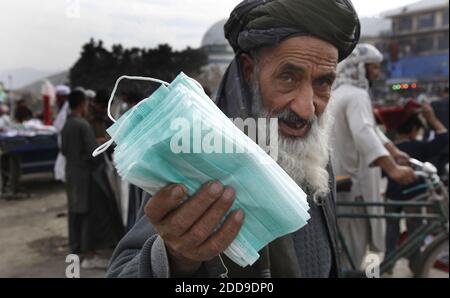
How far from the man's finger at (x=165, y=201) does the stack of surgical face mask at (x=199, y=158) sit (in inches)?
0.4

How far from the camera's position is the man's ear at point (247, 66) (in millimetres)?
946

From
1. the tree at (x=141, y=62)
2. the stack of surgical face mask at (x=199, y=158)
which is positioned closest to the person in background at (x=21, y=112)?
the tree at (x=141, y=62)

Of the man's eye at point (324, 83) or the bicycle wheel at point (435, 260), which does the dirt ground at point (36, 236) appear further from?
the man's eye at point (324, 83)

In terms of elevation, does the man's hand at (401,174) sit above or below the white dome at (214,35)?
below

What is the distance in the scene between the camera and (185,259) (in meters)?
0.76

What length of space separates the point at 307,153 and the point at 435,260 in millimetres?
2578

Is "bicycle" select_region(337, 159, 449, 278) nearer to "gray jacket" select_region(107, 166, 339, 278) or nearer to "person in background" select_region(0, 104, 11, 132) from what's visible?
"gray jacket" select_region(107, 166, 339, 278)

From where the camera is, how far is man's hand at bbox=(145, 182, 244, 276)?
62cm

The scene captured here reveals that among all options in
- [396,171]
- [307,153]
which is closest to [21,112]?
[396,171]

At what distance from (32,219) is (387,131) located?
4321mm

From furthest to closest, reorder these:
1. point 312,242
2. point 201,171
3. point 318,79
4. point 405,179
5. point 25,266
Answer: point 25,266, point 405,179, point 312,242, point 318,79, point 201,171

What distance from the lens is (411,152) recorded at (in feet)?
→ 12.3

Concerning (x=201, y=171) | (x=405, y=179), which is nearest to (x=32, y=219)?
(x=405, y=179)

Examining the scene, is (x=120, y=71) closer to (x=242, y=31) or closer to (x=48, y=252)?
(x=242, y=31)
